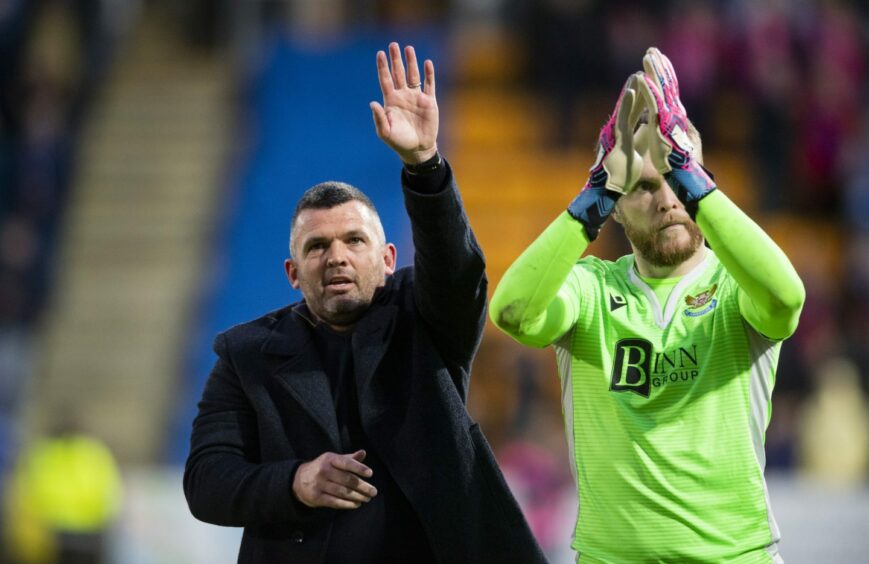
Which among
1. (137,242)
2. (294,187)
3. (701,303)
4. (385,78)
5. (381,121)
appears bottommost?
(701,303)

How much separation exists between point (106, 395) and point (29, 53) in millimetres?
4065

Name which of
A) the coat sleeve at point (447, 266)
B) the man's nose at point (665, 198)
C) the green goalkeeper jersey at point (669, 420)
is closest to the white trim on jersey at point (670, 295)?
the green goalkeeper jersey at point (669, 420)

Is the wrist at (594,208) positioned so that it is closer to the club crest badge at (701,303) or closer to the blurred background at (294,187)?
the club crest badge at (701,303)

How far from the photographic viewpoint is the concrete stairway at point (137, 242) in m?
13.6

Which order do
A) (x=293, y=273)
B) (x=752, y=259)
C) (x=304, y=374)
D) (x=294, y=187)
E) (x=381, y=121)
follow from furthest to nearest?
(x=294, y=187)
(x=293, y=273)
(x=304, y=374)
(x=381, y=121)
(x=752, y=259)

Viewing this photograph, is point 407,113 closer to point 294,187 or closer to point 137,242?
point 294,187

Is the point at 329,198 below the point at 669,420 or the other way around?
the other way around

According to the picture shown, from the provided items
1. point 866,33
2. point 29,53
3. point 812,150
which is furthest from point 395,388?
point 29,53

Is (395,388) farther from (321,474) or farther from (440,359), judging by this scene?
(321,474)

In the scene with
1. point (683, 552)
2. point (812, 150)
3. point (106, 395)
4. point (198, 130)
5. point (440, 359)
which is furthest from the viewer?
point (198, 130)

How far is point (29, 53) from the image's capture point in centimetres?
1534

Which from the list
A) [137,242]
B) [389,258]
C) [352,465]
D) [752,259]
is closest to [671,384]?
[752,259]

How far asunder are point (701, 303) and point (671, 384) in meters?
0.25

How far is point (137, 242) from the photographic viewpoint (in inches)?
588
